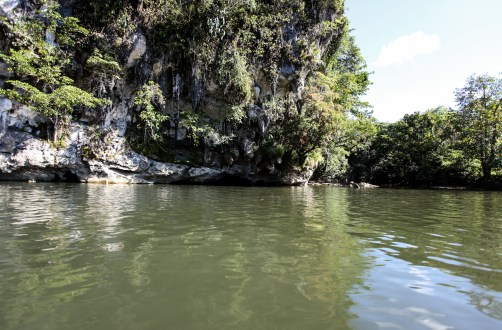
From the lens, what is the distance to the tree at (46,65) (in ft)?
64.3

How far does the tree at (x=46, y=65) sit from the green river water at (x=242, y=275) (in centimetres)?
1509

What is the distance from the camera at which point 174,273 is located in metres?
3.97

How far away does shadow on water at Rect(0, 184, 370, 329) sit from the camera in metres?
2.81

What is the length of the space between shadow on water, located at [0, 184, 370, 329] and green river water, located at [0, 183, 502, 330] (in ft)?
0.05

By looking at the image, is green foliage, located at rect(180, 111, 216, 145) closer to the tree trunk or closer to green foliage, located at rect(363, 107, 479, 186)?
green foliage, located at rect(363, 107, 479, 186)

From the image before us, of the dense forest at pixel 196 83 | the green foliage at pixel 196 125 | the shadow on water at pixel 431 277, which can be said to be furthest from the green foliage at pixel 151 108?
the shadow on water at pixel 431 277

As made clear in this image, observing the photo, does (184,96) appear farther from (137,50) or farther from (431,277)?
(431,277)

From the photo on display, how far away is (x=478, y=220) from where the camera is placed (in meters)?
8.91

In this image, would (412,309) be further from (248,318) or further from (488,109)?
(488,109)

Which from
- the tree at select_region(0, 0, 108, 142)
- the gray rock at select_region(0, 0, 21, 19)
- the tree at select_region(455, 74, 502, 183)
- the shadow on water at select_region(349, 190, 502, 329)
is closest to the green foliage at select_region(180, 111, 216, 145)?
the tree at select_region(0, 0, 108, 142)

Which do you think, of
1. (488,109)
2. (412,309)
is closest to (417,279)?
(412,309)

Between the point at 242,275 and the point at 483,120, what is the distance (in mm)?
33891

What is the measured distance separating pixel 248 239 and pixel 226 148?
20.3m

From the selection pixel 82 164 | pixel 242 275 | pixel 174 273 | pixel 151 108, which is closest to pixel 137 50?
pixel 151 108
